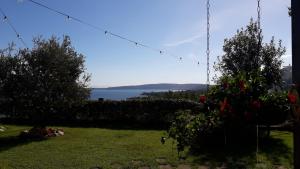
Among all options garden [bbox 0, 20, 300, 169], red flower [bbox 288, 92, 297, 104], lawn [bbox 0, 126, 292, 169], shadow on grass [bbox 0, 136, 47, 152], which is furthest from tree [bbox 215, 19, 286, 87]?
red flower [bbox 288, 92, 297, 104]

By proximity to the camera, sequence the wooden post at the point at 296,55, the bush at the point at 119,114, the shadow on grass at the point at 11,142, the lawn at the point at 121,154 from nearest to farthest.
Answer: the wooden post at the point at 296,55
the lawn at the point at 121,154
the shadow on grass at the point at 11,142
the bush at the point at 119,114

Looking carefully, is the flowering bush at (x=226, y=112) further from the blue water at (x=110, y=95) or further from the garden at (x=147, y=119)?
the blue water at (x=110, y=95)

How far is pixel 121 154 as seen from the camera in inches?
364

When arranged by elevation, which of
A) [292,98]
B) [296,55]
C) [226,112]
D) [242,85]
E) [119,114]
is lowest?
[119,114]

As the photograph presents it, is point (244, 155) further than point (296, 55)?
Yes

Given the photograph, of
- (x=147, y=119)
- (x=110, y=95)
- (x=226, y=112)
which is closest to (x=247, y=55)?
(x=147, y=119)

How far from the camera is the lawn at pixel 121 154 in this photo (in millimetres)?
8133

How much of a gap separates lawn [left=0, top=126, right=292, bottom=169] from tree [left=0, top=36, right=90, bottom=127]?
1.27 metres

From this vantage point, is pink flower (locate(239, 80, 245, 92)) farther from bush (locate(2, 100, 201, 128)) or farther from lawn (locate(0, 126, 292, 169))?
bush (locate(2, 100, 201, 128))

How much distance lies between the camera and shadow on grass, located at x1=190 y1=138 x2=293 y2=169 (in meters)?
8.15

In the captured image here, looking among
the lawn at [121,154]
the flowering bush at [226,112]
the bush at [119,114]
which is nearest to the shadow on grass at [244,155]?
the lawn at [121,154]

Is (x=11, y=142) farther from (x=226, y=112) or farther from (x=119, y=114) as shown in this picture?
(x=226, y=112)

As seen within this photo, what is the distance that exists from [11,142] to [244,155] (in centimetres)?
651

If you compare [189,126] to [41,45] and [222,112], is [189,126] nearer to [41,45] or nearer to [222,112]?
[222,112]
